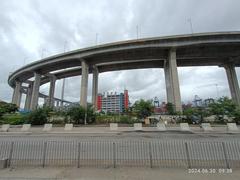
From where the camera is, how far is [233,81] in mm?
46969

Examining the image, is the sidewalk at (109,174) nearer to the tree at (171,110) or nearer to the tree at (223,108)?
the tree at (223,108)

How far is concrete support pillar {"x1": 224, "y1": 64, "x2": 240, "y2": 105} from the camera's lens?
45.8 metres

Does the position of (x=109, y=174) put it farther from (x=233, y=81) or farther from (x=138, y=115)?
(x=233, y=81)

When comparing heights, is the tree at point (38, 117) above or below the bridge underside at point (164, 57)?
below

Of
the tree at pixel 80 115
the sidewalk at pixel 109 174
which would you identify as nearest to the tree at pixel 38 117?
the tree at pixel 80 115

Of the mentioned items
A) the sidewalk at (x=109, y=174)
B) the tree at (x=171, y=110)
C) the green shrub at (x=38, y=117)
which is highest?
the tree at (x=171, y=110)

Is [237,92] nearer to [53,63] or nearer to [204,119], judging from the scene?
[204,119]

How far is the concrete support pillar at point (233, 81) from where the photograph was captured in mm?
45781

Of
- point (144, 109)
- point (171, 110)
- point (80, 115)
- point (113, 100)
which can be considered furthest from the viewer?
point (113, 100)

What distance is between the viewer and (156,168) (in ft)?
18.6

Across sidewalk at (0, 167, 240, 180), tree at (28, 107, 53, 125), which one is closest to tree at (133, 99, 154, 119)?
tree at (28, 107, 53, 125)

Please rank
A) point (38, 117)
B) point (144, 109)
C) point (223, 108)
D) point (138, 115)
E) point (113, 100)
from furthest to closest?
point (113, 100), point (138, 115), point (144, 109), point (38, 117), point (223, 108)

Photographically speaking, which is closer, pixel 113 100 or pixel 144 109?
pixel 144 109

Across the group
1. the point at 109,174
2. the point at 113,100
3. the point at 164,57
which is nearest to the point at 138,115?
the point at 164,57
